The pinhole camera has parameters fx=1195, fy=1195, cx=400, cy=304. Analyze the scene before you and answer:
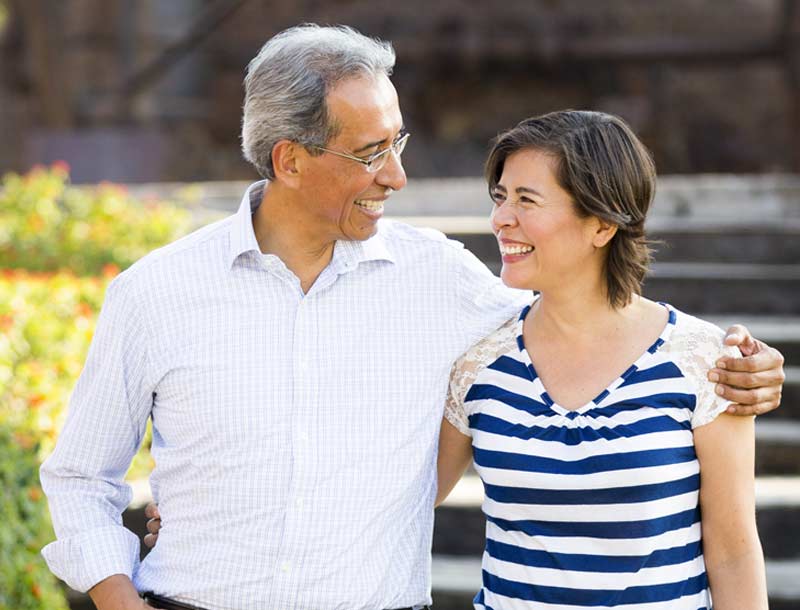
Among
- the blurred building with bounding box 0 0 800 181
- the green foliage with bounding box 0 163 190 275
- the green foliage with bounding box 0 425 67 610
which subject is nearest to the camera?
the green foliage with bounding box 0 425 67 610

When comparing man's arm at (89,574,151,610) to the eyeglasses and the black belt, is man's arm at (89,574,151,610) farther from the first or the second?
the eyeglasses

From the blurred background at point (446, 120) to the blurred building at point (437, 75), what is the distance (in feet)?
0.07

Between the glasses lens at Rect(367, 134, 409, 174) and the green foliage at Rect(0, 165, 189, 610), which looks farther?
the green foliage at Rect(0, 165, 189, 610)

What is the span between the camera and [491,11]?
39.0 ft

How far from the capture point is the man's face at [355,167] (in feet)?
7.54

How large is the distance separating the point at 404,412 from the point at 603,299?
0.44 m

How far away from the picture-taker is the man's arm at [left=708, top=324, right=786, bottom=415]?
2127mm

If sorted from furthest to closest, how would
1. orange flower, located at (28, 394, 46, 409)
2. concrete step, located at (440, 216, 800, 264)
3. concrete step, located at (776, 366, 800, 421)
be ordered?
concrete step, located at (440, 216, 800, 264)
concrete step, located at (776, 366, 800, 421)
orange flower, located at (28, 394, 46, 409)

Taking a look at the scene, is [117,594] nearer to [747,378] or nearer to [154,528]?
[154,528]

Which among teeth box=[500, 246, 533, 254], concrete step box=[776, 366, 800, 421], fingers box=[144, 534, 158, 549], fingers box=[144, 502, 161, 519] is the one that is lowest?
fingers box=[144, 534, 158, 549]

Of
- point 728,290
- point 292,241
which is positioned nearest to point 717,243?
point 728,290

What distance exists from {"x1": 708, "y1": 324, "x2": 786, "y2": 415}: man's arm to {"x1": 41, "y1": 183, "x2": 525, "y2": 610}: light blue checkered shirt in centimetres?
51

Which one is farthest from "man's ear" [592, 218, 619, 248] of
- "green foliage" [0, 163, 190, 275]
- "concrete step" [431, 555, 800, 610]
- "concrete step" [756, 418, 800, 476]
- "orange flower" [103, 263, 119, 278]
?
"green foliage" [0, 163, 190, 275]

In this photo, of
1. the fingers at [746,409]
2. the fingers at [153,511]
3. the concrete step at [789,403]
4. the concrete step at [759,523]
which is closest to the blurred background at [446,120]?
the concrete step at [789,403]
